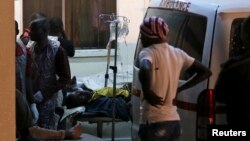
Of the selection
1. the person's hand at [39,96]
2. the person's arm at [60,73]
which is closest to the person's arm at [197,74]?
the person's arm at [60,73]

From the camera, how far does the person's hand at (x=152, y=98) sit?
4.53 meters

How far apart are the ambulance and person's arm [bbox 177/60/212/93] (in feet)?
0.11

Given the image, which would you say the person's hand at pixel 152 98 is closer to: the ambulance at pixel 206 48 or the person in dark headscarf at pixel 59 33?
the ambulance at pixel 206 48

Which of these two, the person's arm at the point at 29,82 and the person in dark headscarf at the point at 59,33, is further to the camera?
the person in dark headscarf at the point at 59,33

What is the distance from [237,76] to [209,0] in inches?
29.4

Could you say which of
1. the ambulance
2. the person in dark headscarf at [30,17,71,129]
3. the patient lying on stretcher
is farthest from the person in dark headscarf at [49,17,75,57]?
the ambulance

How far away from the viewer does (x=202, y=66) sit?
14.4 ft

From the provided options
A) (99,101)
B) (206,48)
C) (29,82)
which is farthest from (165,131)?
(99,101)

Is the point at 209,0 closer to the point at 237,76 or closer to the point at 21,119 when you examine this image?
the point at 237,76

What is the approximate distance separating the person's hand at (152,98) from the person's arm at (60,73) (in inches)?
66.6

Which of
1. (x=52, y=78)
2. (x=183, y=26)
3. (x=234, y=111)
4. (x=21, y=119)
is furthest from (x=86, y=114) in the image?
(x=21, y=119)

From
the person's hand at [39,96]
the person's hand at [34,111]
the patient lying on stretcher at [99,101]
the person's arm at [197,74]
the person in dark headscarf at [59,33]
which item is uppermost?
the person's arm at [197,74]

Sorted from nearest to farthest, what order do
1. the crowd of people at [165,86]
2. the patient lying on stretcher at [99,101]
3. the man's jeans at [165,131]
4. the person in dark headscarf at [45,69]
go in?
the crowd of people at [165,86]
the man's jeans at [165,131]
the person in dark headscarf at [45,69]
the patient lying on stretcher at [99,101]

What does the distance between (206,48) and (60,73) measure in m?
2.21
